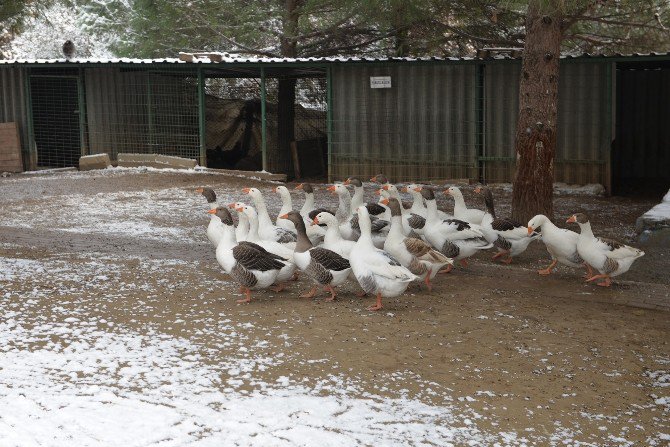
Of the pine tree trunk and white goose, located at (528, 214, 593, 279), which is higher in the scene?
the pine tree trunk

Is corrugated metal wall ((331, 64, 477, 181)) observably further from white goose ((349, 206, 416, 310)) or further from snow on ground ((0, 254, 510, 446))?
snow on ground ((0, 254, 510, 446))

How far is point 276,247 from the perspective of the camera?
8.05 meters

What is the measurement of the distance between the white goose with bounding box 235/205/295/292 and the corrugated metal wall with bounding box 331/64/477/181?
8.09 m

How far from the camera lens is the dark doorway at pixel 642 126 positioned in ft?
60.0

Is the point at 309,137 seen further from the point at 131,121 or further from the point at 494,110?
the point at 494,110

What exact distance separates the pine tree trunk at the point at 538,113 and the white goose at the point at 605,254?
2.29 metres

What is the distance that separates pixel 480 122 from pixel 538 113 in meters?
5.63

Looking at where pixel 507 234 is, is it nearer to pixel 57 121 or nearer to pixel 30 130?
pixel 30 130

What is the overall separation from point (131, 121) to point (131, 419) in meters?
15.0

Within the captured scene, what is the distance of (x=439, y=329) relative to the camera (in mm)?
6703

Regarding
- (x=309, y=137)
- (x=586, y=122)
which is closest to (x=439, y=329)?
(x=586, y=122)

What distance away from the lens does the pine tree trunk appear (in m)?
10.2

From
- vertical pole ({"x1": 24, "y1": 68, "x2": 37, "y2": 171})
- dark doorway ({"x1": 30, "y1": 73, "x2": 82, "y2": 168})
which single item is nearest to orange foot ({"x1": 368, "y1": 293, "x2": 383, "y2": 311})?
vertical pole ({"x1": 24, "y1": 68, "x2": 37, "y2": 171})

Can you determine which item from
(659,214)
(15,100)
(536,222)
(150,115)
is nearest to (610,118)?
(659,214)
